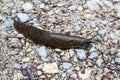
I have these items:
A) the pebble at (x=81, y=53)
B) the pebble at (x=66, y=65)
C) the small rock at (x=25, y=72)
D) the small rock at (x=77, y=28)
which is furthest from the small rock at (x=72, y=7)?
the small rock at (x=25, y=72)

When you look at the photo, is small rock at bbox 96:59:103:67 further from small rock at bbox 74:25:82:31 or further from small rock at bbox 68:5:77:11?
small rock at bbox 68:5:77:11

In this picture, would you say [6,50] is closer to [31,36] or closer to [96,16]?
[31,36]

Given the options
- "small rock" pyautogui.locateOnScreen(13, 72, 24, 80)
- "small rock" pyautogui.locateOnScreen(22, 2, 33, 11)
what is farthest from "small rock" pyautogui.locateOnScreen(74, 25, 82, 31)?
"small rock" pyautogui.locateOnScreen(13, 72, 24, 80)

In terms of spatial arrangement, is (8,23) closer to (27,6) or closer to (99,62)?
(27,6)

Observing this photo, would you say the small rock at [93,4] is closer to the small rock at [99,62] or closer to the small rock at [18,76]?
the small rock at [99,62]

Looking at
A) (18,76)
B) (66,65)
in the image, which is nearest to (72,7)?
(66,65)
